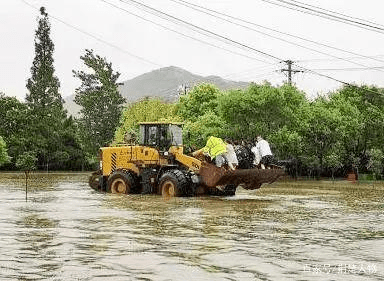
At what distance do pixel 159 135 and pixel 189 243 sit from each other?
45.6 feet

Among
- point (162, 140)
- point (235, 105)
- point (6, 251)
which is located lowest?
point (6, 251)

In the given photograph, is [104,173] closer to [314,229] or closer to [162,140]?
[162,140]

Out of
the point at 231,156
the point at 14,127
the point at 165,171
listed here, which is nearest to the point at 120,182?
the point at 165,171

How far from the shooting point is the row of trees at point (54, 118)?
2557 inches

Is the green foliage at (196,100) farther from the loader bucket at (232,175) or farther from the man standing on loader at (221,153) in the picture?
the man standing on loader at (221,153)

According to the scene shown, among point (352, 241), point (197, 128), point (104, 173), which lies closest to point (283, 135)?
point (197, 128)

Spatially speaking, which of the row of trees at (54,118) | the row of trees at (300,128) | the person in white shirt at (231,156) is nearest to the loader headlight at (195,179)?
the person in white shirt at (231,156)

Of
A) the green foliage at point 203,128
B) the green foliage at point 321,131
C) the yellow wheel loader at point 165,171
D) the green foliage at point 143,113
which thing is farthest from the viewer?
the green foliage at point 143,113

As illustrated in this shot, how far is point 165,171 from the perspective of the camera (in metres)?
23.5

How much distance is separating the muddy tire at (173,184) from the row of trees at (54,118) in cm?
3784

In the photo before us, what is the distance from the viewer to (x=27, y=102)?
71.1 m

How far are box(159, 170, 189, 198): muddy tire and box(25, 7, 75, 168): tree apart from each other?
145 feet

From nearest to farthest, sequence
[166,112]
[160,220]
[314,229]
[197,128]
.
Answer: [314,229]
[160,220]
[197,128]
[166,112]

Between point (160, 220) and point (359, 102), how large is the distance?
46637 millimetres
